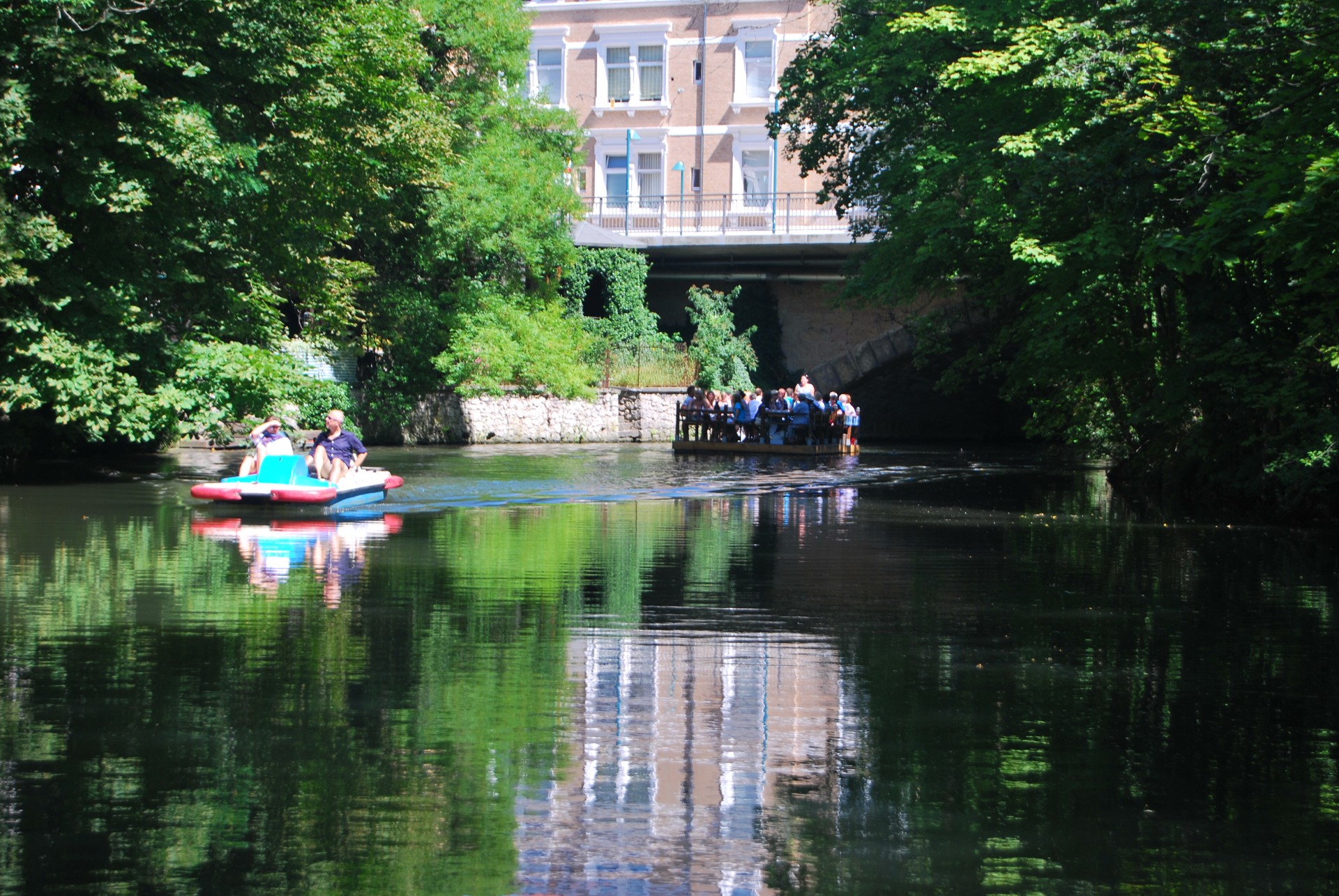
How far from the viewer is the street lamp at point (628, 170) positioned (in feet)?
179

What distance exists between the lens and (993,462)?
121ft

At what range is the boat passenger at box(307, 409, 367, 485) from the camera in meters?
20.6

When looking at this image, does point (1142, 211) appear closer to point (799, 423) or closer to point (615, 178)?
point (799, 423)

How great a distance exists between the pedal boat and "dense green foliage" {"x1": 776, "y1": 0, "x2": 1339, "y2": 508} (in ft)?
31.6

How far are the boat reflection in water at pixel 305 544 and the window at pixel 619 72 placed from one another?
126 feet

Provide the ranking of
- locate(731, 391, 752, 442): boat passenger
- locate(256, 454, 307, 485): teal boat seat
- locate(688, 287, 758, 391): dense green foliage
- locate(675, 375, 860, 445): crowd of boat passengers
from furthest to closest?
locate(688, 287, 758, 391): dense green foliage → locate(731, 391, 752, 442): boat passenger → locate(675, 375, 860, 445): crowd of boat passengers → locate(256, 454, 307, 485): teal boat seat

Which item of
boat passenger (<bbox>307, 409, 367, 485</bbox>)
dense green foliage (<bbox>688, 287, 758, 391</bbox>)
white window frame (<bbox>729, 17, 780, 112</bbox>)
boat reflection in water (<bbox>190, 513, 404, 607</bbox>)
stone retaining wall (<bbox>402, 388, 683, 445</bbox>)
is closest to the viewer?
boat reflection in water (<bbox>190, 513, 404, 607</bbox>)

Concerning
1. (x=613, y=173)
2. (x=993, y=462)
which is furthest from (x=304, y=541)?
(x=613, y=173)

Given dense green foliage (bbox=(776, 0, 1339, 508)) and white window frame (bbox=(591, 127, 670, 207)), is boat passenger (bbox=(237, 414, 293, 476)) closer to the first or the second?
dense green foliage (bbox=(776, 0, 1339, 508))

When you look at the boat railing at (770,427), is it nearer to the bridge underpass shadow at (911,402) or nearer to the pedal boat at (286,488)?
the bridge underpass shadow at (911,402)

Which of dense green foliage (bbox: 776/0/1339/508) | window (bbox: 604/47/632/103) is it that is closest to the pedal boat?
dense green foliage (bbox: 776/0/1339/508)

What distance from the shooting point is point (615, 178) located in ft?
186

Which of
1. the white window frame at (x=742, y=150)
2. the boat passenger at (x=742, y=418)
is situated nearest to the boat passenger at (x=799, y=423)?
the boat passenger at (x=742, y=418)

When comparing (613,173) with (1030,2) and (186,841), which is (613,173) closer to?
(1030,2)
